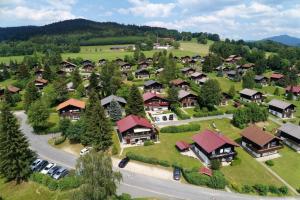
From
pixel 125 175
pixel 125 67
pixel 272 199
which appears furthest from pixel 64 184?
pixel 125 67

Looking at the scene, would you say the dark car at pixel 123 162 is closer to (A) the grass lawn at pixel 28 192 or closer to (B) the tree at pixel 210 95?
(A) the grass lawn at pixel 28 192

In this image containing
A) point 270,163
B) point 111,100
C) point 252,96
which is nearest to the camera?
point 270,163

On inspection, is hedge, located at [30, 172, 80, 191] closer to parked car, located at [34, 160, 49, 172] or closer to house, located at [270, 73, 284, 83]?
parked car, located at [34, 160, 49, 172]

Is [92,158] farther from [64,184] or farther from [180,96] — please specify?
[180,96]

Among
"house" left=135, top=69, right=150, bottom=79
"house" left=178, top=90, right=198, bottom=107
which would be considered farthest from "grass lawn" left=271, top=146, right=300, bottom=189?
"house" left=135, top=69, right=150, bottom=79

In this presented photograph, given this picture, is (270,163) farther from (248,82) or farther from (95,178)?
(248,82)

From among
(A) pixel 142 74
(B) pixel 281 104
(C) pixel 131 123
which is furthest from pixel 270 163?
(A) pixel 142 74
